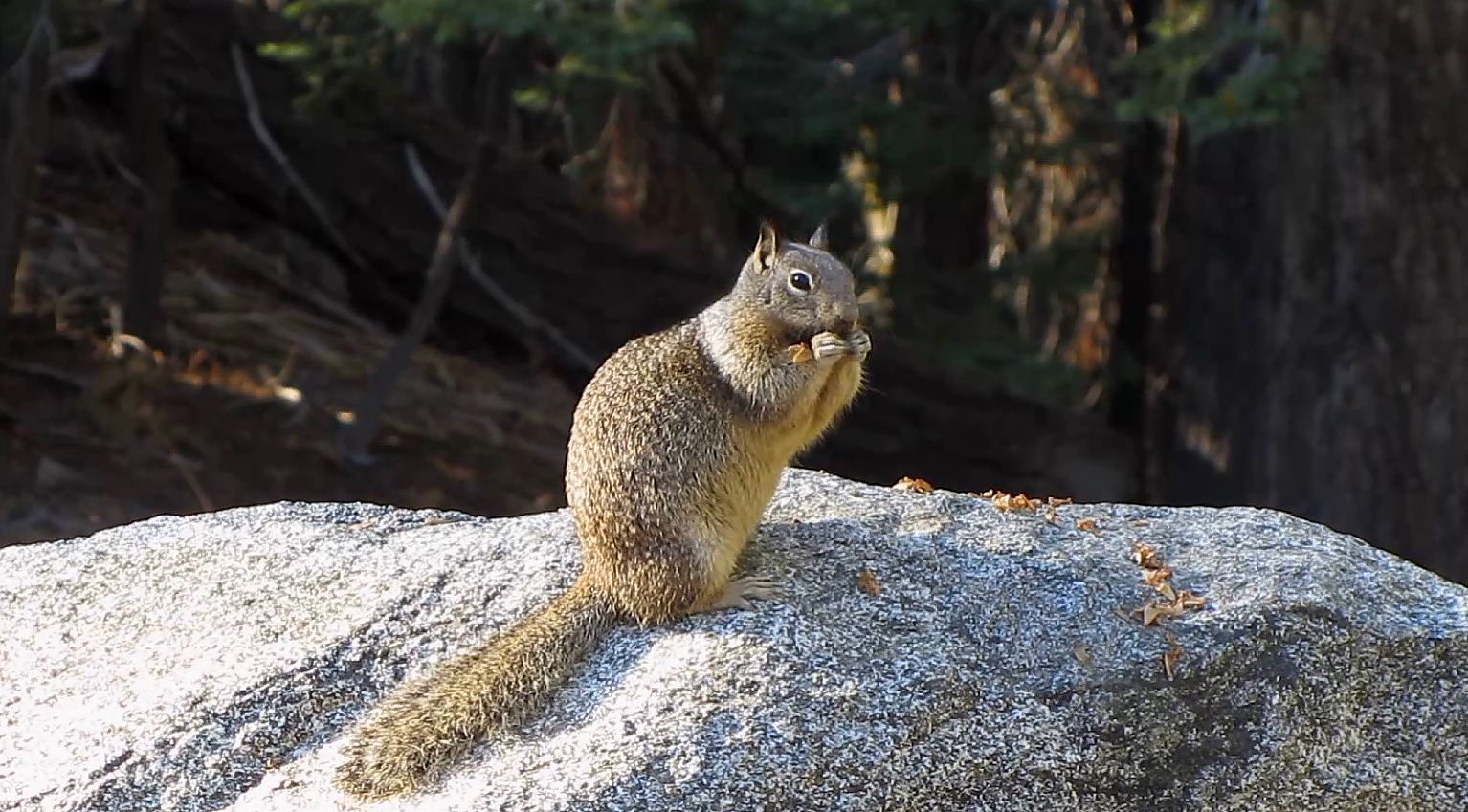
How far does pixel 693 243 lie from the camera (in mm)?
9062

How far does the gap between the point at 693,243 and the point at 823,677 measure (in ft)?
17.8

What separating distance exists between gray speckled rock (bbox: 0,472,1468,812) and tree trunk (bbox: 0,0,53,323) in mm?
3044

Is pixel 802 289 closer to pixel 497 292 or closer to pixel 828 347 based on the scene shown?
pixel 828 347

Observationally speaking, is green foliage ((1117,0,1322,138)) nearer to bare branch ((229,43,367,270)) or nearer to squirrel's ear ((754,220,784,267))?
A: squirrel's ear ((754,220,784,267))

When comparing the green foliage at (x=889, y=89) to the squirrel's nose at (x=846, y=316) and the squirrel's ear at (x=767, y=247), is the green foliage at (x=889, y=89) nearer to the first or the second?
the squirrel's ear at (x=767, y=247)

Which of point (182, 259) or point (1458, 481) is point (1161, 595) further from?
point (182, 259)

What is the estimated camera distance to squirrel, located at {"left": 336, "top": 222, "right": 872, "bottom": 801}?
12.7ft

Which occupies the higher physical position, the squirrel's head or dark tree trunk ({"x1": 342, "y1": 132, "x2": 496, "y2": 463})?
the squirrel's head

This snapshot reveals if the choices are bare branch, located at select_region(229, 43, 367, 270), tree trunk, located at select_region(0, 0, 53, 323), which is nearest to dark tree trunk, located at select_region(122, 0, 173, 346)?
bare branch, located at select_region(229, 43, 367, 270)

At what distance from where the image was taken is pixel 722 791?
3.59 metres

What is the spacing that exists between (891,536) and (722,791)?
999 mm

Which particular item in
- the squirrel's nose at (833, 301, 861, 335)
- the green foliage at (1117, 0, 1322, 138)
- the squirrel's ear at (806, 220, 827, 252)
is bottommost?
the squirrel's nose at (833, 301, 861, 335)

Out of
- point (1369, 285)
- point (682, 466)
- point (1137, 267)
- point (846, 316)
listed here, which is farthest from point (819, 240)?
point (1137, 267)

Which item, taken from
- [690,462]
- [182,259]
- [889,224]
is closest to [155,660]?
[690,462]
